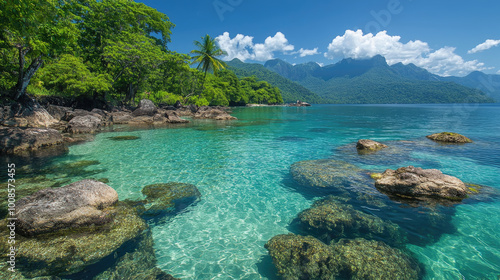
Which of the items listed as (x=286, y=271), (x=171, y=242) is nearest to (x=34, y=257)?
(x=171, y=242)

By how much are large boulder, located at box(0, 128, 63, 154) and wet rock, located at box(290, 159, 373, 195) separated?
1795cm

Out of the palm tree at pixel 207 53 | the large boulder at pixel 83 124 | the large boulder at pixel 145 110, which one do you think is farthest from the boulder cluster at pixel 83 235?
the palm tree at pixel 207 53

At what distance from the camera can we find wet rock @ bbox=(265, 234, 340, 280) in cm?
473

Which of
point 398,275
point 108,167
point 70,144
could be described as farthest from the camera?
point 70,144

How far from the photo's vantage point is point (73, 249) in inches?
204

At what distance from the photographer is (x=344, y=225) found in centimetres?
648

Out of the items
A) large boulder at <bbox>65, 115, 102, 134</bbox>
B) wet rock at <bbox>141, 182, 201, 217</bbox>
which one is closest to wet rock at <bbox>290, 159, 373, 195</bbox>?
wet rock at <bbox>141, 182, 201, 217</bbox>

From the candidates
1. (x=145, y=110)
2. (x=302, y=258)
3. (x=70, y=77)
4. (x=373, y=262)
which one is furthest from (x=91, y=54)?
(x=373, y=262)

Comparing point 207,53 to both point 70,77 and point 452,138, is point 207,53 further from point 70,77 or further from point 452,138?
point 452,138

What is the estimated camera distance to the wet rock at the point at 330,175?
951 cm

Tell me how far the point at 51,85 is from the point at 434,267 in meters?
42.0

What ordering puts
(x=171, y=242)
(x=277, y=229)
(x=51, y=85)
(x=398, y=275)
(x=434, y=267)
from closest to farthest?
(x=398, y=275), (x=434, y=267), (x=171, y=242), (x=277, y=229), (x=51, y=85)

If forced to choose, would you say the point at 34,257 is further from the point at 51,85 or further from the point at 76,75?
the point at 51,85

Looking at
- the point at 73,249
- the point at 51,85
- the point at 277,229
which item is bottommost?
the point at 277,229
